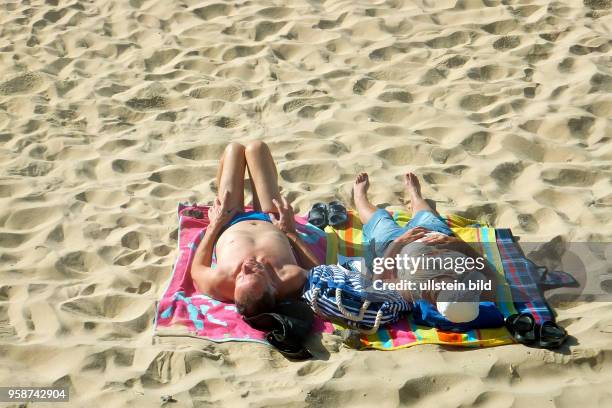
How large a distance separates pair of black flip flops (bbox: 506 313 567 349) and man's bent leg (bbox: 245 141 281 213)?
1725mm

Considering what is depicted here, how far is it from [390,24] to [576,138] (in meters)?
2.28

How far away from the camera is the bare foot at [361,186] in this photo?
5.38 m

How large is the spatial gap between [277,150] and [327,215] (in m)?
0.94

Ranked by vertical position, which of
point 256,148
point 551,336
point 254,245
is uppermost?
point 256,148

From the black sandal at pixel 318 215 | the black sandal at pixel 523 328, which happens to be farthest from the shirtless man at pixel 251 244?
the black sandal at pixel 523 328

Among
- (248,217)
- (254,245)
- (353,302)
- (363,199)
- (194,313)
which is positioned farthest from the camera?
(363,199)

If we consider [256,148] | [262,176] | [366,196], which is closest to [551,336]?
[366,196]

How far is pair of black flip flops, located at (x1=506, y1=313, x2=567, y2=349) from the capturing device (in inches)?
155

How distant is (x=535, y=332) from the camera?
3.98 m

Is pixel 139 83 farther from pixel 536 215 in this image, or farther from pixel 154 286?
pixel 536 215

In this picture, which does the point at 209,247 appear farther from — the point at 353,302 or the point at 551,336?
the point at 551,336

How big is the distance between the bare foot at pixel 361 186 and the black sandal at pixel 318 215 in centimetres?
22

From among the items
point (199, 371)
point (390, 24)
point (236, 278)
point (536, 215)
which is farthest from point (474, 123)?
point (199, 371)

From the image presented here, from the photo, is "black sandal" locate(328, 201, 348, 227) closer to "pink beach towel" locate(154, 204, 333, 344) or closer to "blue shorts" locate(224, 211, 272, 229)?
"pink beach towel" locate(154, 204, 333, 344)
